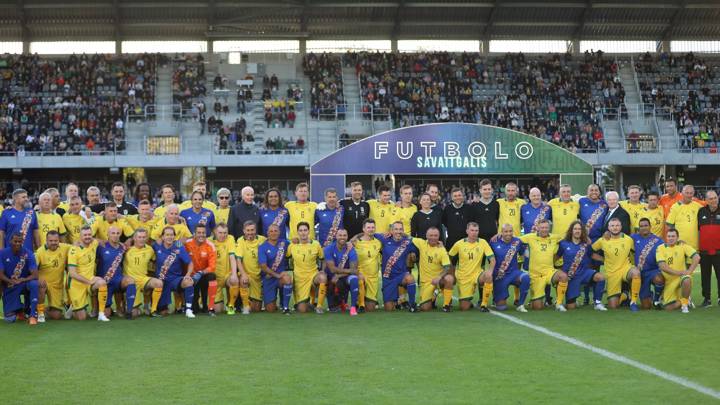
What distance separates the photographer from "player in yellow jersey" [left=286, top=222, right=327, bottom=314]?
11.6 meters

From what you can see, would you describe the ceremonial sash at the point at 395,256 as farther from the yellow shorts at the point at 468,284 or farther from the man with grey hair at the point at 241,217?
the man with grey hair at the point at 241,217

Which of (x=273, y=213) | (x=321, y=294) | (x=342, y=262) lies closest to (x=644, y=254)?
(x=342, y=262)

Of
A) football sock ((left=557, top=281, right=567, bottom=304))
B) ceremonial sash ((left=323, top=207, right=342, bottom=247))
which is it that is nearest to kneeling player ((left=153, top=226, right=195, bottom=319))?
ceremonial sash ((left=323, top=207, right=342, bottom=247))

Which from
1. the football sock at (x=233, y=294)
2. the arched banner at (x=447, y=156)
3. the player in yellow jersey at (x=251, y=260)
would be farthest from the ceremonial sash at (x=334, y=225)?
the arched banner at (x=447, y=156)

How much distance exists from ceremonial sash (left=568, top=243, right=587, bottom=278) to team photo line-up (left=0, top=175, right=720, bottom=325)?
0.04 ft

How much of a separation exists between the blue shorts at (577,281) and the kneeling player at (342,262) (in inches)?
110

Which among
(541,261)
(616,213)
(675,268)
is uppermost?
(616,213)

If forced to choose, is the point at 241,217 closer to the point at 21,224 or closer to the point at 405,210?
the point at 405,210

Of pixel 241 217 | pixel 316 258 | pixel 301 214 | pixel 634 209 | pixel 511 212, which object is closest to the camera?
pixel 316 258

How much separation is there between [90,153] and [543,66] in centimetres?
2088

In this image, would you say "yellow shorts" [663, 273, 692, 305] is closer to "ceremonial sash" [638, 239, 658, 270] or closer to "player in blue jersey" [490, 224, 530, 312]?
"ceremonial sash" [638, 239, 658, 270]

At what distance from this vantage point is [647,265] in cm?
1180

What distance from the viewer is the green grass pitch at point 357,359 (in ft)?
20.9

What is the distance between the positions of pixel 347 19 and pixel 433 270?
31.7m
